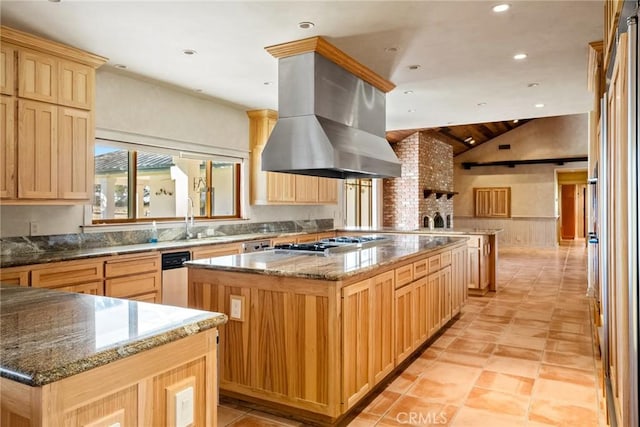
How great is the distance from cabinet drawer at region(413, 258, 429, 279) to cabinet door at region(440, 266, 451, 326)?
52 centimetres

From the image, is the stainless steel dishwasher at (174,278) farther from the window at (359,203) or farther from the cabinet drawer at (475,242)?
the window at (359,203)

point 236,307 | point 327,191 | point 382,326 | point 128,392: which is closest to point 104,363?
point 128,392

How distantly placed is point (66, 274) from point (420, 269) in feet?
9.27

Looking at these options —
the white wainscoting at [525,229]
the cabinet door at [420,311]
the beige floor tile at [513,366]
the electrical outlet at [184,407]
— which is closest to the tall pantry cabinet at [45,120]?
the electrical outlet at [184,407]

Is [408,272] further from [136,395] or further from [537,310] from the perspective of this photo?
[537,310]

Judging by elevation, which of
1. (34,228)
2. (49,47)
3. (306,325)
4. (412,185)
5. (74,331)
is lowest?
(306,325)

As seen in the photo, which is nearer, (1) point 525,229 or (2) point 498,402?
(2) point 498,402

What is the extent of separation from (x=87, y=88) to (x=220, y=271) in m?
2.18

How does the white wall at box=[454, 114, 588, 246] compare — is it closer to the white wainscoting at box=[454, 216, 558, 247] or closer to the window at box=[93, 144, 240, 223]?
the white wainscoting at box=[454, 216, 558, 247]

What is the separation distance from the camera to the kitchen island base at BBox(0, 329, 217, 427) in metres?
0.96

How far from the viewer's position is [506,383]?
125 inches

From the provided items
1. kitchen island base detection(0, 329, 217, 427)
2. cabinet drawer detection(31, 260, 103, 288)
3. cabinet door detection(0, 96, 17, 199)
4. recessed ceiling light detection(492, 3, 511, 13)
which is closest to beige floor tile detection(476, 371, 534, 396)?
kitchen island base detection(0, 329, 217, 427)

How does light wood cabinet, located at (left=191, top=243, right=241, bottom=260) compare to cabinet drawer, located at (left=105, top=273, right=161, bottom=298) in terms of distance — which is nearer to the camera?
cabinet drawer, located at (left=105, top=273, right=161, bottom=298)

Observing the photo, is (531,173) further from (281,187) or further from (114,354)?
(114,354)
